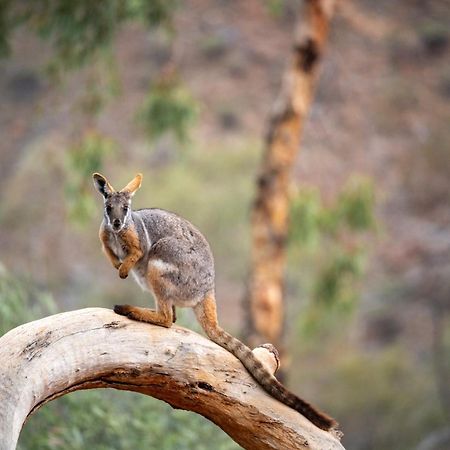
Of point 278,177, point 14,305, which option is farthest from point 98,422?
point 278,177

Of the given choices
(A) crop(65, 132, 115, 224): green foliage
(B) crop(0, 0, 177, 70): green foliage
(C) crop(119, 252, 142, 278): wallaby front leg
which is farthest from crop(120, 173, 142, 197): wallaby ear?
(A) crop(65, 132, 115, 224): green foliage

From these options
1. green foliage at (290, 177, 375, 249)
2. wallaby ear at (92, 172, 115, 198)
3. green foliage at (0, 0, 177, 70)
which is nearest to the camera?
wallaby ear at (92, 172, 115, 198)

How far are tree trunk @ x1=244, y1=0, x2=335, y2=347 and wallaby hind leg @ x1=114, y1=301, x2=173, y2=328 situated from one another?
546 cm

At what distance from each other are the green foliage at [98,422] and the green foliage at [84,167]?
3.13 metres

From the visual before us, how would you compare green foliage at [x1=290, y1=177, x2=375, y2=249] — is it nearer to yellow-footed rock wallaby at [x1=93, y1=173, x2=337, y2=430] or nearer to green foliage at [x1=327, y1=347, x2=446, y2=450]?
green foliage at [x1=327, y1=347, x2=446, y2=450]

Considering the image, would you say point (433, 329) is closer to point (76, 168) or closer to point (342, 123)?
point (342, 123)

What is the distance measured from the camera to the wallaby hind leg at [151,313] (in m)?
4.09

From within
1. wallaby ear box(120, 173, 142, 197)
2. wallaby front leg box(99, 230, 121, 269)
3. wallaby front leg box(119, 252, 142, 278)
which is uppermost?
wallaby ear box(120, 173, 142, 197)

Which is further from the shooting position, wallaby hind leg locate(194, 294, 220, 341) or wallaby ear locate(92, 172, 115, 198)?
wallaby hind leg locate(194, 294, 220, 341)

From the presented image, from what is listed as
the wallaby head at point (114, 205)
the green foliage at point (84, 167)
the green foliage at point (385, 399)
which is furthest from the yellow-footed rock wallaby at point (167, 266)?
the green foliage at point (385, 399)

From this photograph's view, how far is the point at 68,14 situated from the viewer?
31.4 ft

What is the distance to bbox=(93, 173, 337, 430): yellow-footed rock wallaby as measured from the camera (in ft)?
13.4

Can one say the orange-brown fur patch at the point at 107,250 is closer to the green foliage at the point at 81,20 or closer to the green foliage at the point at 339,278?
the green foliage at the point at 81,20

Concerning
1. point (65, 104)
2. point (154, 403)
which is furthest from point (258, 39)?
point (154, 403)
